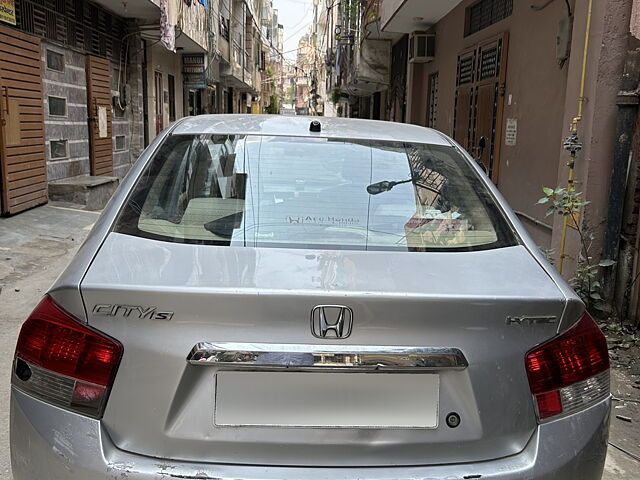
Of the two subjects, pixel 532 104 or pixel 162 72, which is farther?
pixel 162 72

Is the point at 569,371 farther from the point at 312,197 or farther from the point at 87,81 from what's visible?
the point at 87,81

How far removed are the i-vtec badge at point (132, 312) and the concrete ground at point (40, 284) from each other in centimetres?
145

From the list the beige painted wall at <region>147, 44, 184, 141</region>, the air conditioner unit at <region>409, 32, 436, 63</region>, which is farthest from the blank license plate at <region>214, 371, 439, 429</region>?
the beige painted wall at <region>147, 44, 184, 141</region>

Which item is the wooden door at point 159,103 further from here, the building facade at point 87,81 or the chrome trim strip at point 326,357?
the chrome trim strip at point 326,357

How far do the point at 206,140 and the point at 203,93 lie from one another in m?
21.3

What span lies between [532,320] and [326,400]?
0.58 m

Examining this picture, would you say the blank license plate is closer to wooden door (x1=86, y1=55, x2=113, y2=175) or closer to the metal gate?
the metal gate

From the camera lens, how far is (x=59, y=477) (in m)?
1.45

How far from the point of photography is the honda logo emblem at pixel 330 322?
145 cm

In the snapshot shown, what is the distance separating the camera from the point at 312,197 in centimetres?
206

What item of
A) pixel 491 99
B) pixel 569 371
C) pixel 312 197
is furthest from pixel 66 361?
pixel 491 99

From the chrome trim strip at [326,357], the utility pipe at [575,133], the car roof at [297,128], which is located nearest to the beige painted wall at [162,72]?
the utility pipe at [575,133]

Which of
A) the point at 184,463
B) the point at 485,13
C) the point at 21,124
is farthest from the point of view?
the point at 485,13

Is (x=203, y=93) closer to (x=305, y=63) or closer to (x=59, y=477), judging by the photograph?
(x=59, y=477)
